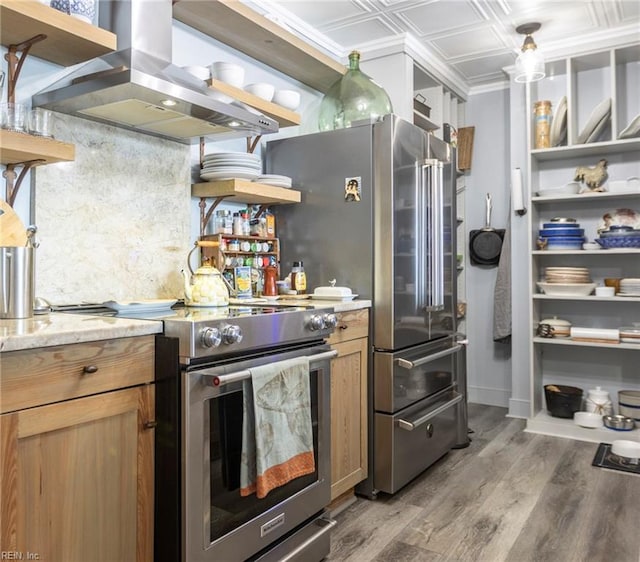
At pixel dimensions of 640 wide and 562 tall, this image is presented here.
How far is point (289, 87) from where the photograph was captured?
3168 millimetres

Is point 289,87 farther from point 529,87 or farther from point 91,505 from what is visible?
point 91,505

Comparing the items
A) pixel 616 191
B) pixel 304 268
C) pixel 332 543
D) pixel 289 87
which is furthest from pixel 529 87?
pixel 332 543

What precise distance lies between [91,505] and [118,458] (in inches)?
4.9

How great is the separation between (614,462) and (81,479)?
8.89 ft

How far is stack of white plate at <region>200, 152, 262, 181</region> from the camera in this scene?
2.44 m

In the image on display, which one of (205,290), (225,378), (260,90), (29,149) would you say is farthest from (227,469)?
(260,90)

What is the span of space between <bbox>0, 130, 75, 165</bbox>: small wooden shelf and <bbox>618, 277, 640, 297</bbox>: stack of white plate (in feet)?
10.5

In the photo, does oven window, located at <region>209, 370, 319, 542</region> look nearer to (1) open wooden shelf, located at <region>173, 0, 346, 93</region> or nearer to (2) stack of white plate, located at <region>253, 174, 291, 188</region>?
(2) stack of white plate, located at <region>253, 174, 291, 188</region>

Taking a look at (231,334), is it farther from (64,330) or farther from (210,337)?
(64,330)

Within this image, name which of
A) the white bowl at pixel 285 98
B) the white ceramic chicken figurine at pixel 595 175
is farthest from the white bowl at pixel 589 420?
the white bowl at pixel 285 98

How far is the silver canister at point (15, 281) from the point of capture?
1.51 metres

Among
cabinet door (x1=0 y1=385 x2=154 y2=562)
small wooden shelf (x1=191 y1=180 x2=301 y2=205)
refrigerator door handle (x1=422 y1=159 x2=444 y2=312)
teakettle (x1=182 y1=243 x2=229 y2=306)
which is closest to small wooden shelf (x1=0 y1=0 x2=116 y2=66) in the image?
small wooden shelf (x1=191 y1=180 x2=301 y2=205)

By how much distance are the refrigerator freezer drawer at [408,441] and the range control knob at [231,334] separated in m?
1.12

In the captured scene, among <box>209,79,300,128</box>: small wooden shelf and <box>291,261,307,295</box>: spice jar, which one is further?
<box>291,261,307,295</box>: spice jar
